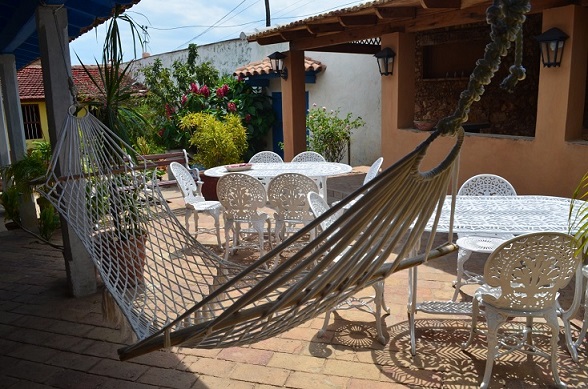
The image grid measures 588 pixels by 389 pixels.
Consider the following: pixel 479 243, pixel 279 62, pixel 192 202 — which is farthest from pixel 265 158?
pixel 479 243

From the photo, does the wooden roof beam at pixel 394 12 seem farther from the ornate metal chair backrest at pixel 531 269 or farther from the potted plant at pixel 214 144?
the ornate metal chair backrest at pixel 531 269

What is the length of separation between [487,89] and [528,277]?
198 inches

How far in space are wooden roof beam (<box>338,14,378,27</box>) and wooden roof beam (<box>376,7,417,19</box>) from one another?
0.48m

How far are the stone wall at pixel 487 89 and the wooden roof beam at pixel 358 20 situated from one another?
5.19 feet

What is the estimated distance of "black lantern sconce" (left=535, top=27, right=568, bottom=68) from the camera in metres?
3.79

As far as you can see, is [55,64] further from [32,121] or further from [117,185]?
[32,121]

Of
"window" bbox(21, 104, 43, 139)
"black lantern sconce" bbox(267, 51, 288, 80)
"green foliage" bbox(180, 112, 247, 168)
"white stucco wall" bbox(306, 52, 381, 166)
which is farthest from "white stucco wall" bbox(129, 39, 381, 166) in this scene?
"window" bbox(21, 104, 43, 139)

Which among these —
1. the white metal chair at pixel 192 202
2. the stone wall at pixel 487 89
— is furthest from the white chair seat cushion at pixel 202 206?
the stone wall at pixel 487 89

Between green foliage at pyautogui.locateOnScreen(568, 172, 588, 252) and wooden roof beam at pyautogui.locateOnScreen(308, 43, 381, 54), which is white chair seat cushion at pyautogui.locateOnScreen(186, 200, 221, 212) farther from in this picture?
wooden roof beam at pyautogui.locateOnScreen(308, 43, 381, 54)

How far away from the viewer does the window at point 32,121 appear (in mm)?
12078

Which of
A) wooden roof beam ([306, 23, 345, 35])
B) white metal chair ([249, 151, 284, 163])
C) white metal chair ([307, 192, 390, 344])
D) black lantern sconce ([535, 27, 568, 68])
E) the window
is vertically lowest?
white metal chair ([307, 192, 390, 344])

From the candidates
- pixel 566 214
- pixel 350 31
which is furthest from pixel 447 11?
pixel 566 214

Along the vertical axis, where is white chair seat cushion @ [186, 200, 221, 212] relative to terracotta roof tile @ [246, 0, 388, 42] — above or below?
below

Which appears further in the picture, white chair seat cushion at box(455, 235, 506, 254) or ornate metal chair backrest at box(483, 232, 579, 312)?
white chair seat cushion at box(455, 235, 506, 254)
